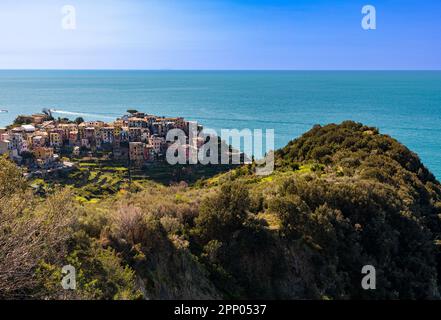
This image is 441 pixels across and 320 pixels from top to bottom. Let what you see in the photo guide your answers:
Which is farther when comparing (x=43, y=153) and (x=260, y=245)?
(x=43, y=153)

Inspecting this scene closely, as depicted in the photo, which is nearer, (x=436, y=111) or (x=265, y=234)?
(x=265, y=234)

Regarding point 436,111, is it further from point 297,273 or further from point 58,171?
point 297,273

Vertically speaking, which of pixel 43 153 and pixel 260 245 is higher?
pixel 260 245

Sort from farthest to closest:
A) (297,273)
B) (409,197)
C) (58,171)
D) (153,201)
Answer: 1. (58,171)
2. (409,197)
3. (153,201)
4. (297,273)

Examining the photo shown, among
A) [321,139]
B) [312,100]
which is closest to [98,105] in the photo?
[312,100]

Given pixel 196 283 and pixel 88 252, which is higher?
pixel 88 252

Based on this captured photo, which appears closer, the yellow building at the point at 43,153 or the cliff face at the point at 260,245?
the cliff face at the point at 260,245

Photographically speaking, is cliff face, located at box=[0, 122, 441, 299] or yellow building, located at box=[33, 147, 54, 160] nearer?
cliff face, located at box=[0, 122, 441, 299]

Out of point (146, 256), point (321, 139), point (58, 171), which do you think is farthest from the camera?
point (58, 171)
